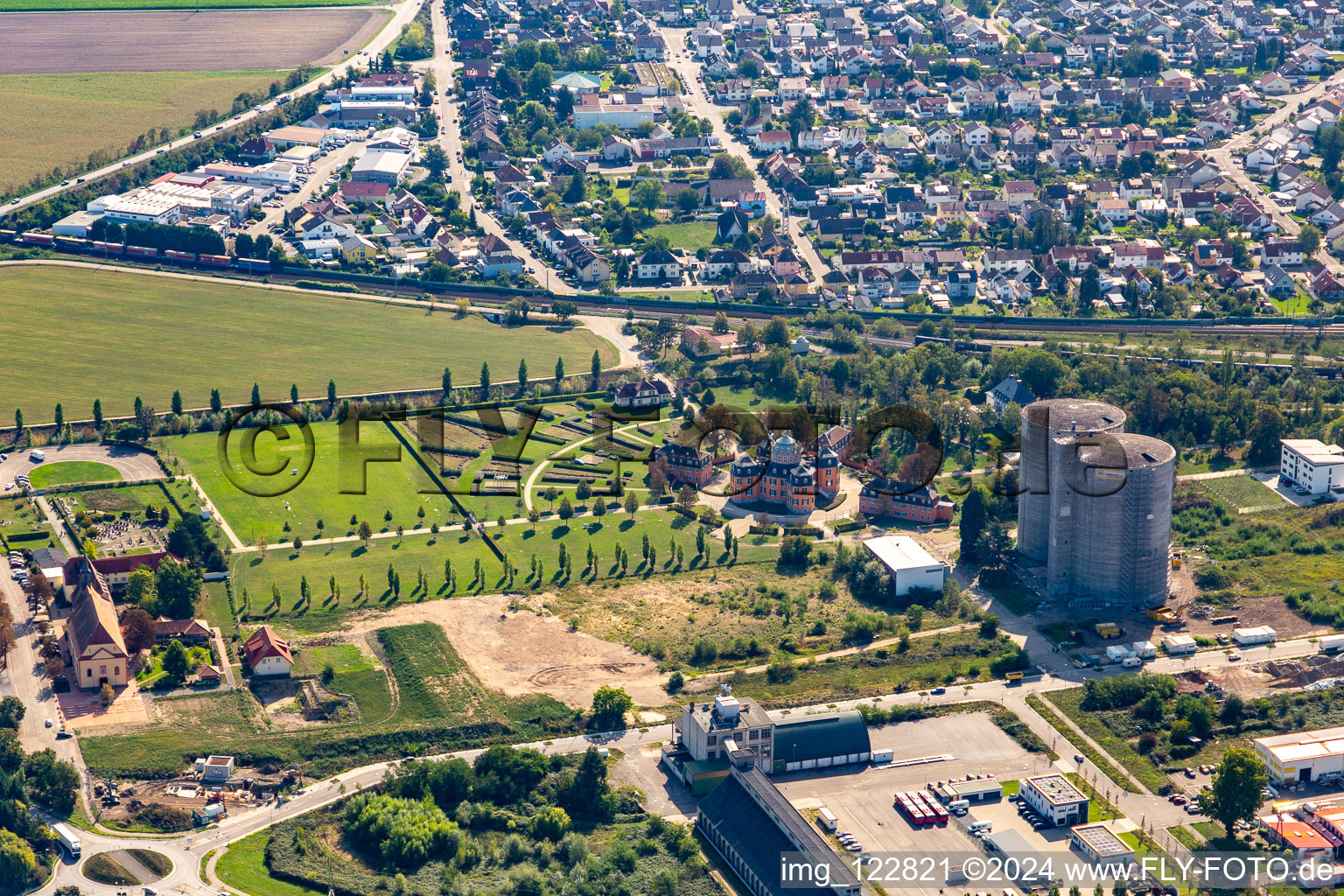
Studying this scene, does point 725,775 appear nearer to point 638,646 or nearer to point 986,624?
point 638,646

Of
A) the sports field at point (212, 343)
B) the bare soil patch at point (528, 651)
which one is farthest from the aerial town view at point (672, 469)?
the sports field at point (212, 343)

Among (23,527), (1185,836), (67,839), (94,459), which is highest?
(94,459)

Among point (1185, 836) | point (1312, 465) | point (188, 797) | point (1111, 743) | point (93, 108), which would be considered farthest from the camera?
point (93, 108)

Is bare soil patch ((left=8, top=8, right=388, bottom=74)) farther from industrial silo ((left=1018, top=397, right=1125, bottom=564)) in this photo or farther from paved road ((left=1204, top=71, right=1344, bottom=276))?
industrial silo ((left=1018, top=397, right=1125, bottom=564))

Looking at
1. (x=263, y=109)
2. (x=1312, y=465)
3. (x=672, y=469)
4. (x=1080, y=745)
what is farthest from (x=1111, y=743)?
(x=263, y=109)

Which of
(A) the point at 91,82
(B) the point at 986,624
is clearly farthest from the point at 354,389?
(A) the point at 91,82

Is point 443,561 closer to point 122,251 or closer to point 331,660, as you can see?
point 331,660

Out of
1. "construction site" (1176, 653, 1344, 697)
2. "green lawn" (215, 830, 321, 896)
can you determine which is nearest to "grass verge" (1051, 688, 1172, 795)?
"construction site" (1176, 653, 1344, 697)
